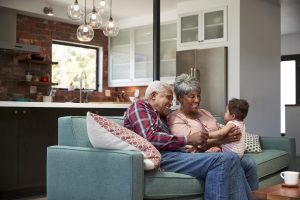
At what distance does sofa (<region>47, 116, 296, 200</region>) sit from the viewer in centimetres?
219

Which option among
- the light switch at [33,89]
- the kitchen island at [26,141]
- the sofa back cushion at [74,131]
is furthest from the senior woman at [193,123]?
the light switch at [33,89]

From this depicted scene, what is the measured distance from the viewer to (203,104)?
5.87m

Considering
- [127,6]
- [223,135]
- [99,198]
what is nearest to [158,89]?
[223,135]

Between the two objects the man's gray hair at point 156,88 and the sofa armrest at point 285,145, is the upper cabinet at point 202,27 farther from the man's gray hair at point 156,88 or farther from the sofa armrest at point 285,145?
the man's gray hair at point 156,88

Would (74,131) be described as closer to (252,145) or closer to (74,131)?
(74,131)

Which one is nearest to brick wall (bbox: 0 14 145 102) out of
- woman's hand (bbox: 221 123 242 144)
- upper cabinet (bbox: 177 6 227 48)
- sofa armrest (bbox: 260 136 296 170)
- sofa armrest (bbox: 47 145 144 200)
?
upper cabinet (bbox: 177 6 227 48)

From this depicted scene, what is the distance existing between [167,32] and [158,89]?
4.64 meters

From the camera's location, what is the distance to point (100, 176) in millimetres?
2314

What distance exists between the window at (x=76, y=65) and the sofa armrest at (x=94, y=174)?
4.74 metres

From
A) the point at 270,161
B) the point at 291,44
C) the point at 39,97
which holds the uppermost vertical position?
the point at 291,44

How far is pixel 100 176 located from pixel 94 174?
50 mm

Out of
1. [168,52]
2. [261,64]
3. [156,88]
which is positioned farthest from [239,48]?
[156,88]

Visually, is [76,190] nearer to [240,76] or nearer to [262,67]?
[240,76]

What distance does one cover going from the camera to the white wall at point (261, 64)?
5.77 meters
